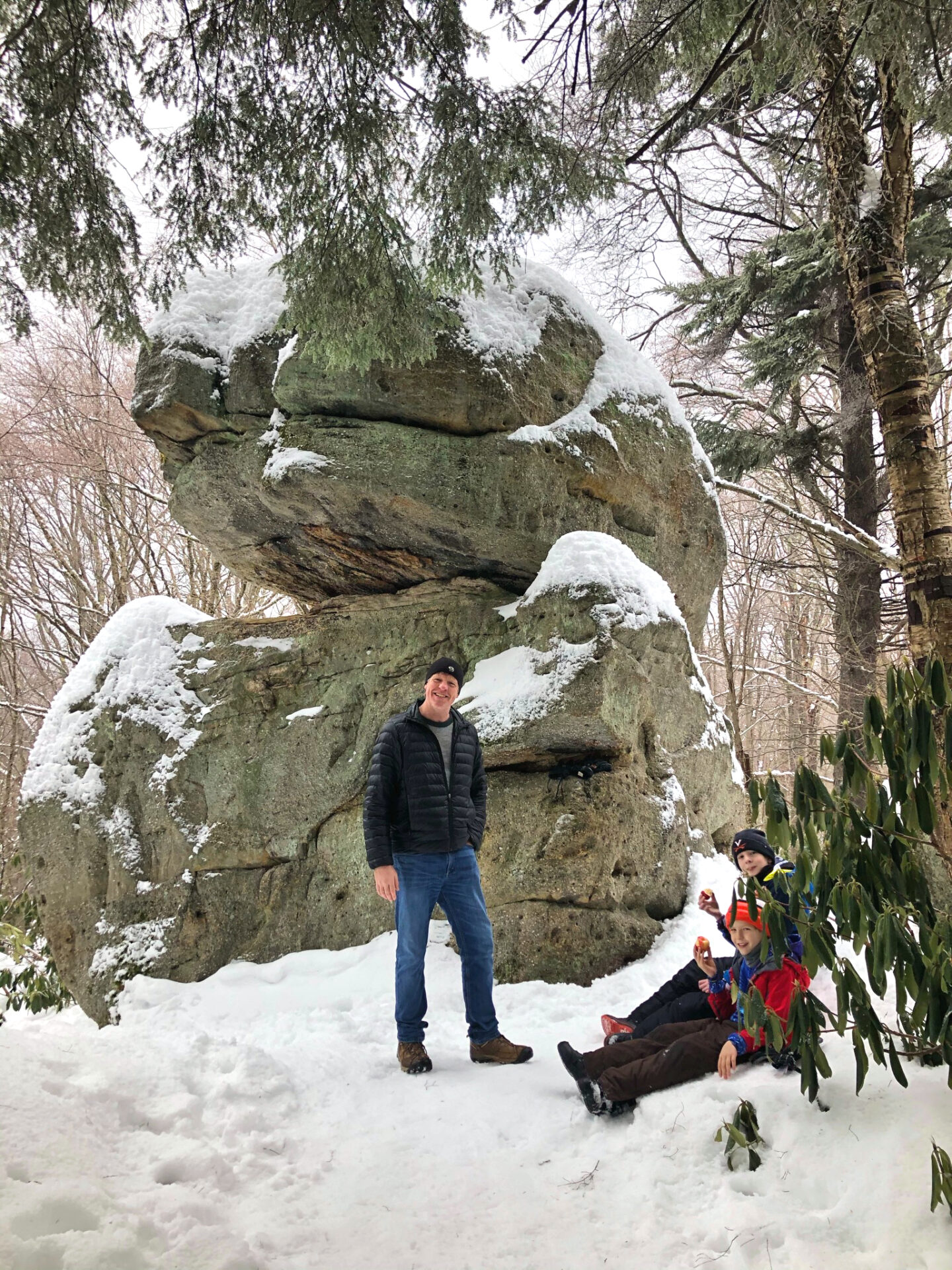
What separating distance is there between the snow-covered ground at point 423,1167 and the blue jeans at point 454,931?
241mm

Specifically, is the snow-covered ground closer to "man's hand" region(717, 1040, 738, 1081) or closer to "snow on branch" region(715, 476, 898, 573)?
"man's hand" region(717, 1040, 738, 1081)

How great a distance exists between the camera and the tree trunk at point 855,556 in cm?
914

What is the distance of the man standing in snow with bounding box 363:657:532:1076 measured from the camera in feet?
12.0

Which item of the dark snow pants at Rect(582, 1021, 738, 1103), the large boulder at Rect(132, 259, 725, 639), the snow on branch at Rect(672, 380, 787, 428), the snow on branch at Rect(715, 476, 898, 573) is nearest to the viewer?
the dark snow pants at Rect(582, 1021, 738, 1103)

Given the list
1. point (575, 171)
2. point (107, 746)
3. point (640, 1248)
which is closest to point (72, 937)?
point (107, 746)

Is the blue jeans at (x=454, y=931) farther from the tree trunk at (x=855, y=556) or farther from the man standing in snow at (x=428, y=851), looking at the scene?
the tree trunk at (x=855, y=556)

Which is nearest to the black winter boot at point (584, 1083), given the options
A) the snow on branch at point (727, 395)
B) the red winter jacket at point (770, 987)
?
the red winter jacket at point (770, 987)

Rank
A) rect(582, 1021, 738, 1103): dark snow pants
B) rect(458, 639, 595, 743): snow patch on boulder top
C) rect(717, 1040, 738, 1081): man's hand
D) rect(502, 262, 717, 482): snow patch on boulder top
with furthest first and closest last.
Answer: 1. rect(502, 262, 717, 482): snow patch on boulder top
2. rect(458, 639, 595, 743): snow patch on boulder top
3. rect(582, 1021, 738, 1103): dark snow pants
4. rect(717, 1040, 738, 1081): man's hand

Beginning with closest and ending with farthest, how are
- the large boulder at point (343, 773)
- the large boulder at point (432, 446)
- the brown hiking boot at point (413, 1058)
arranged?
the brown hiking boot at point (413, 1058), the large boulder at point (343, 773), the large boulder at point (432, 446)

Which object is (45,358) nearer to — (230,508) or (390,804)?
(230,508)

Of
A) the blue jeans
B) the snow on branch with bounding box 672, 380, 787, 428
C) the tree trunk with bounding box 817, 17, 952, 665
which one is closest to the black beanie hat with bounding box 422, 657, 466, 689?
the blue jeans

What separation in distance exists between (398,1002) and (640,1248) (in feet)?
5.61

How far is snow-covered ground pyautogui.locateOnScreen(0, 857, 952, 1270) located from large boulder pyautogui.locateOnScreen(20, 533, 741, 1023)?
1.56 metres

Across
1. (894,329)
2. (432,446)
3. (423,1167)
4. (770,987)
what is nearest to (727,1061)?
(770,987)
